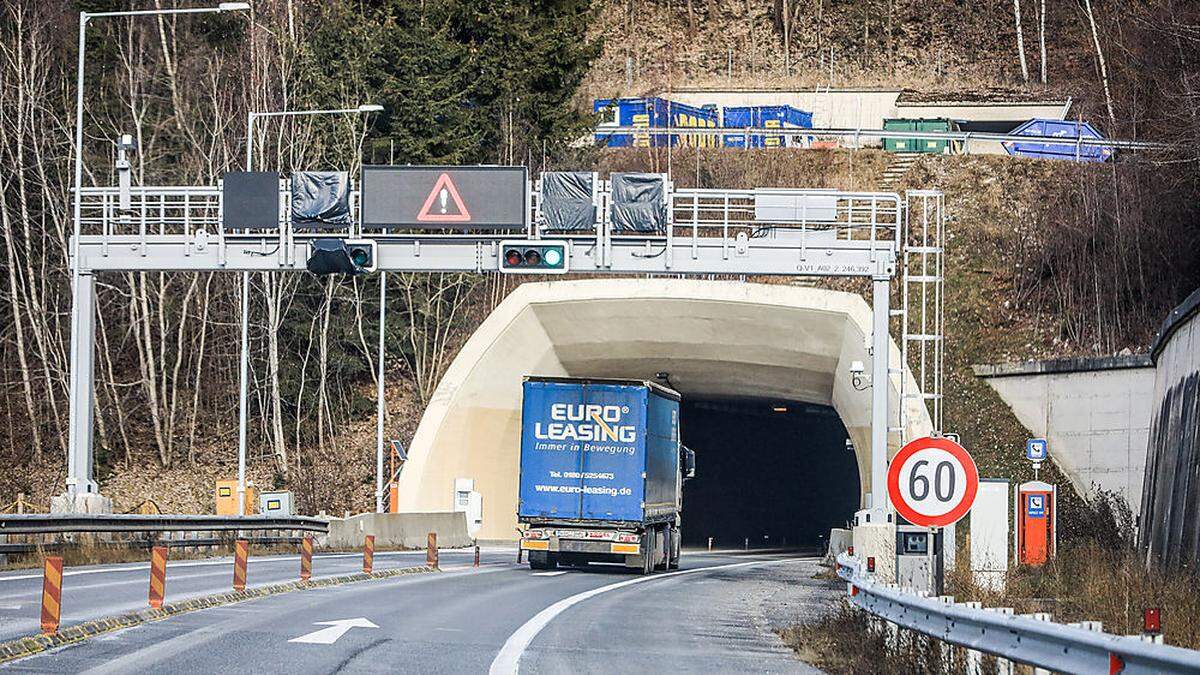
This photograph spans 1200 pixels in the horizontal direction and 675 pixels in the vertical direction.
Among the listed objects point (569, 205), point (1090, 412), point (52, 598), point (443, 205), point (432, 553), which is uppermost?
point (569, 205)

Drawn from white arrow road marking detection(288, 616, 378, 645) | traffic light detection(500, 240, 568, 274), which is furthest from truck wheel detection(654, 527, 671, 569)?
white arrow road marking detection(288, 616, 378, 645)

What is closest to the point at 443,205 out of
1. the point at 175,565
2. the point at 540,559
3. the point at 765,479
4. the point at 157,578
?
the point at 540,559

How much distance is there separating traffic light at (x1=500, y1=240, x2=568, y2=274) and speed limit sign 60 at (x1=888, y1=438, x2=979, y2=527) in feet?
65.7

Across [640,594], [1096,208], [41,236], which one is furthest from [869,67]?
[640,594]

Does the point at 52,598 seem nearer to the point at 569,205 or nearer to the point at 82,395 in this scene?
the point at 569,205

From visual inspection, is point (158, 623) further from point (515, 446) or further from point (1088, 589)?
point (515, 446)

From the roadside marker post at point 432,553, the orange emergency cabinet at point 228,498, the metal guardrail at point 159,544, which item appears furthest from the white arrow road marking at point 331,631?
the orange emergency cabinet at point 228,498

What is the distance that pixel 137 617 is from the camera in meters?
17.1

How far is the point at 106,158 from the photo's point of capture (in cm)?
6247

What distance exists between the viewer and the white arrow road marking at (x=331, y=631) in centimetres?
1570

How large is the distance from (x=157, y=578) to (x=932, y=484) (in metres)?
8.08

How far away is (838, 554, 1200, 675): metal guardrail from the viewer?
7797 millimetres

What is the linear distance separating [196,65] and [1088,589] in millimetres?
51103

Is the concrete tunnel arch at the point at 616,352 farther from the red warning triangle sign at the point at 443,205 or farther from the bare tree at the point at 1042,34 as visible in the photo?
the bare tree at the point at 1042,34
